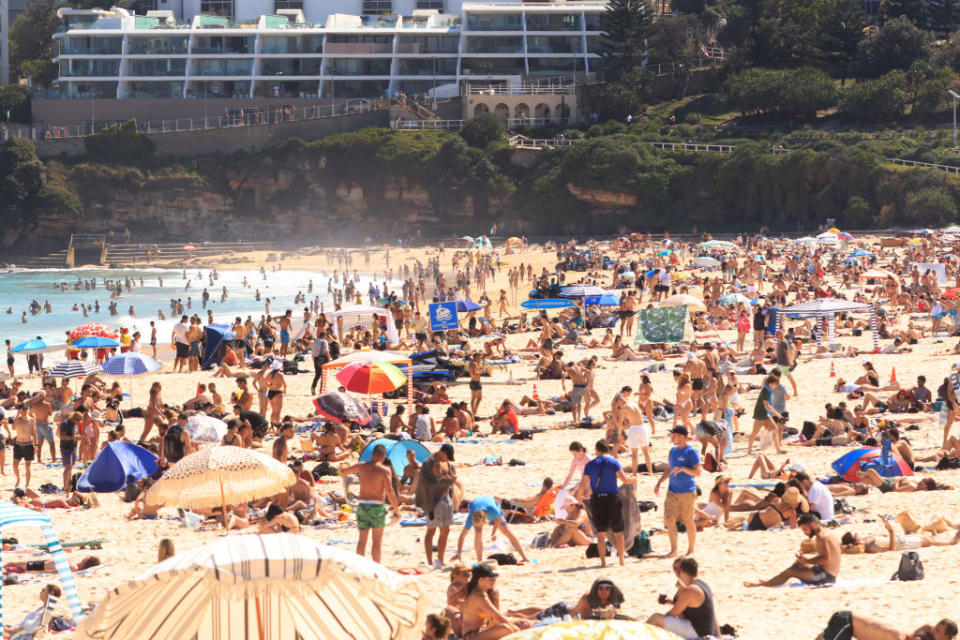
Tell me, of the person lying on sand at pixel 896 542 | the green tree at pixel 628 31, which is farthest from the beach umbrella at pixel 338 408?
the green tree at pixel 628 31

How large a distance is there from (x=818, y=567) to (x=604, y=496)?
153 cm

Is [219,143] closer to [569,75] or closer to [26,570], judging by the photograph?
[569,75]

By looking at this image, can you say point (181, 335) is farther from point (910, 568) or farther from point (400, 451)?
point (910, 568)

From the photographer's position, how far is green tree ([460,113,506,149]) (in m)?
61.4

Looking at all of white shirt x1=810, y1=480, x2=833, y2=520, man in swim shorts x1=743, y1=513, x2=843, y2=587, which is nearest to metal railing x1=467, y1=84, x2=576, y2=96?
white shirt x1=810, y1=480, x2=833, y2=520

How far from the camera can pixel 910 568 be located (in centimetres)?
811

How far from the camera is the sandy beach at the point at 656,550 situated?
307 inches

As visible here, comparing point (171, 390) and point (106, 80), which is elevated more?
point (106, 80)

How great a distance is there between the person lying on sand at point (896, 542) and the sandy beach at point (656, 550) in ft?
0.48

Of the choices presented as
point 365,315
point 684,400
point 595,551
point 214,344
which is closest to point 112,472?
point 595,551

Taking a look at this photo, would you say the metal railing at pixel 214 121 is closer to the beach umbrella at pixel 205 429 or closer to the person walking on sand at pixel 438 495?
the beach umbrella at pixel 205 429

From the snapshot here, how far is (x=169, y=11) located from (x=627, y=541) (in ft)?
238

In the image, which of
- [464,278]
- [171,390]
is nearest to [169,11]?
[464,278]

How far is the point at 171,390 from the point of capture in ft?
65.1
